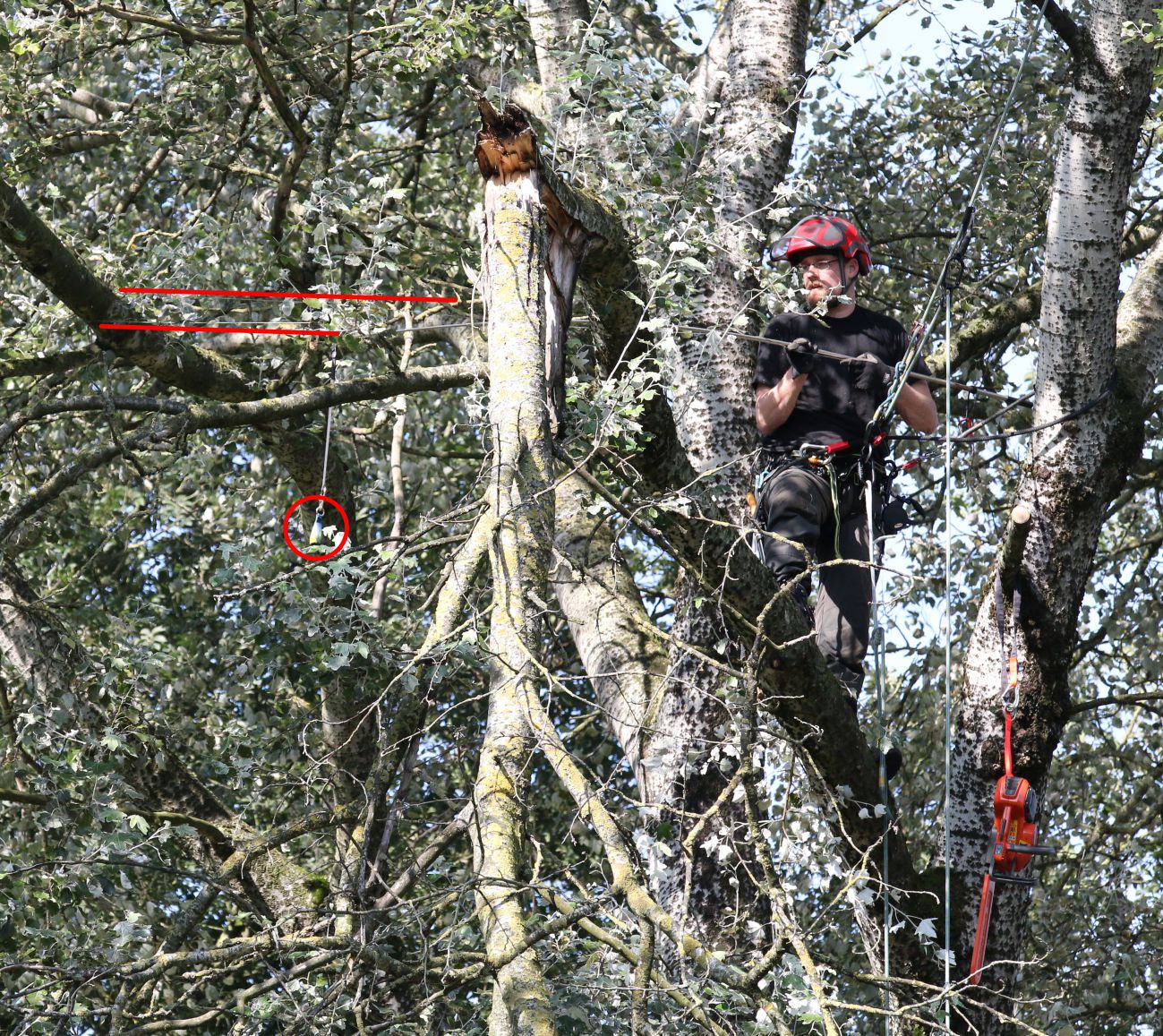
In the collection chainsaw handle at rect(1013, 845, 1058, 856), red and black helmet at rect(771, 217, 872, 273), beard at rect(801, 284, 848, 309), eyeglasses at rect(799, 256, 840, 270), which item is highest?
red and black helmet at rect(771, 217, 872, 273)

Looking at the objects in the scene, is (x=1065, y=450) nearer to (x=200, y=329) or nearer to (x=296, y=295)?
(x=296, y=295)

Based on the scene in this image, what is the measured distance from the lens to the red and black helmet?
15.5 ft

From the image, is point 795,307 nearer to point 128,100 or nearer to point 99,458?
point 99,458

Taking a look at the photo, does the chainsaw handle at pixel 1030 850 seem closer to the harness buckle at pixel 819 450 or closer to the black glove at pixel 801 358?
the harness buckle at pixel 819 450

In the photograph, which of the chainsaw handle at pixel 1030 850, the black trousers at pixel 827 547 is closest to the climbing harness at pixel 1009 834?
the chainsaw handle at pixel 1030 850

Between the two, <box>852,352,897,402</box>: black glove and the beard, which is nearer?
the beard

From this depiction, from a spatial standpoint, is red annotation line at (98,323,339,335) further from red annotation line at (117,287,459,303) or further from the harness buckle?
the harness buckle

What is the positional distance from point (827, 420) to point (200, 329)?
7.69ft

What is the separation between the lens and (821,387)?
470 cm

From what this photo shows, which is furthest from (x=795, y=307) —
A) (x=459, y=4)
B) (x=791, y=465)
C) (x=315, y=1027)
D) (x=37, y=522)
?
(x=37, y=522)

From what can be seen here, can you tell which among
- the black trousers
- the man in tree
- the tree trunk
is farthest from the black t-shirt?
the tree trunk

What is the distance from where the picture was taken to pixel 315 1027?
9.27 feet

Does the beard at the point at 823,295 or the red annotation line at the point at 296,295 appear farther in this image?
the red annotation line at the point at 296,295

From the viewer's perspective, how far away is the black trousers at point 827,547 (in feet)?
14.6
